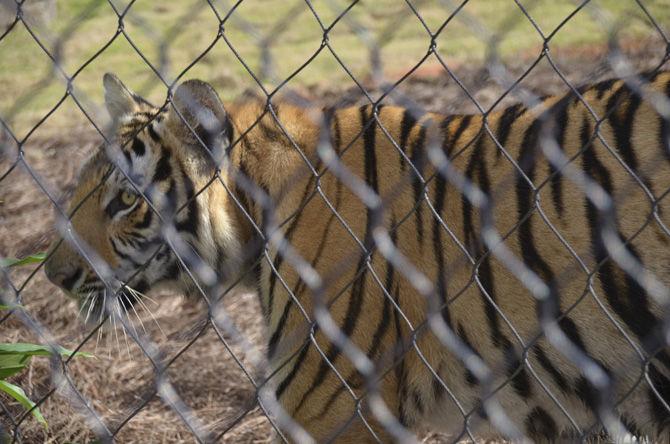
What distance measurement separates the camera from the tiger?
8.14ft

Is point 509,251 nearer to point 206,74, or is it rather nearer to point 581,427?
point 581,427

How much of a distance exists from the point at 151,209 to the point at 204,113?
346 mm

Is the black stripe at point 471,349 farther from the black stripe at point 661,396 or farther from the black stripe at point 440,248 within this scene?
the black stripe at point 661,396

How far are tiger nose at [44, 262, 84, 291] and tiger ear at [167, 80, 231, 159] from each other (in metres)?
0.55

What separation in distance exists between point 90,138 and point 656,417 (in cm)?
375

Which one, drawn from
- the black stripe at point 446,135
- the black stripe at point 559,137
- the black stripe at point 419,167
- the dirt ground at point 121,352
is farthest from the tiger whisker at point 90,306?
the black stripe at point 559,137

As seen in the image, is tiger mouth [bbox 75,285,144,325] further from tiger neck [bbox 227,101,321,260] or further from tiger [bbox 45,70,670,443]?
tiger neck [bbox 227,101,321,260]

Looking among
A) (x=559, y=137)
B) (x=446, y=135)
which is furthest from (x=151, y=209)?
(x=559, y=137)

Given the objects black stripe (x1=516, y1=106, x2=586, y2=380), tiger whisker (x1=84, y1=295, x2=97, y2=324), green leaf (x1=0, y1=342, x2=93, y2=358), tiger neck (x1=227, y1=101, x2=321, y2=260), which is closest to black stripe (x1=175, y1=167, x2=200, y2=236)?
tiger neck (x1=227, y1=101, x2=321, y2=260)

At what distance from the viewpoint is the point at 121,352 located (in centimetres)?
402

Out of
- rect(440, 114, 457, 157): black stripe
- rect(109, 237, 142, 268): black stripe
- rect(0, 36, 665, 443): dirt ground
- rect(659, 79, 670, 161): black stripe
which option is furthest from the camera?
rect(0, 36, 665, 443): dirt ground

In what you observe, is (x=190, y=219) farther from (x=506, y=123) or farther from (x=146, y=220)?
(x=506, y=123)

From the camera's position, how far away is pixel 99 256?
3.01m

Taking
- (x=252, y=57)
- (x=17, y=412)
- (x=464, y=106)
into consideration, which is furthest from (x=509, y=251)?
(x=252, y=57)
